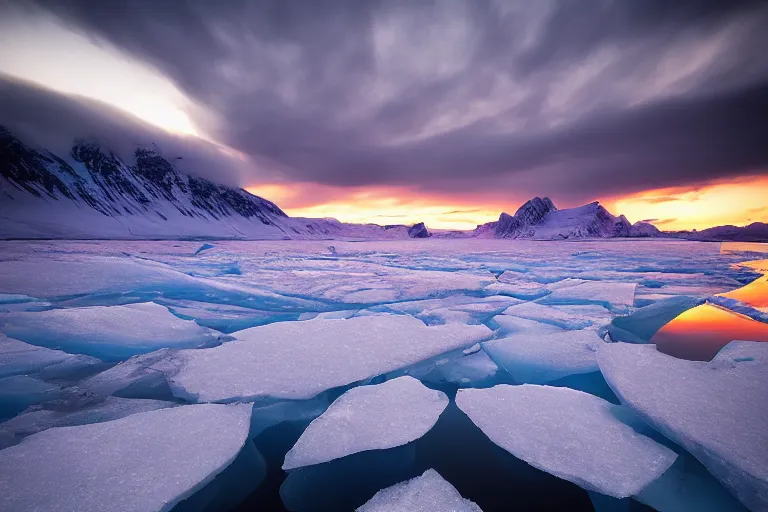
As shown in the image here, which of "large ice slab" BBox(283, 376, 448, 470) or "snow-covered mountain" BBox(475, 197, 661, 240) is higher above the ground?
"snow-covered mountain" BBox(475, 197, 661, 240)

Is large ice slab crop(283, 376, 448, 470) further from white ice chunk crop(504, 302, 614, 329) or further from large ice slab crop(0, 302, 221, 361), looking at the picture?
white ice chunk crop(504, 302, 614, 329)

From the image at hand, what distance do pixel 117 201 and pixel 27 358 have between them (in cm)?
13664

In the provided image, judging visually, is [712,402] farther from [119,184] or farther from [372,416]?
[119,184]

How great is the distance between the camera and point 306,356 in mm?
2463

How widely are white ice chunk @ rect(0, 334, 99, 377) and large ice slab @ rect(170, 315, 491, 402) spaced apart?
2.91 ft

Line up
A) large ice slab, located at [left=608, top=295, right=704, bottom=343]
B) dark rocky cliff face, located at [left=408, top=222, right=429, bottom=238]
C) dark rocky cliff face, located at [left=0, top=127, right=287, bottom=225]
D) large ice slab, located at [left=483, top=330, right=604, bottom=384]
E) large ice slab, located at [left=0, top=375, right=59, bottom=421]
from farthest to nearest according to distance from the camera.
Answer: dark rocky cliff face, located at [left=408, top=222, right=429, bottom=238], dark rocky cliff face, located at [left=0, top=127, right=287, bottom=225], large ice slab, located at [left=608, top=295, right=704, bottom=343], large ice slab, located at [left=483, top=330, right=604, bottom=384], large ice slab, located at [left=0, top=375, right=59, bottom=421]

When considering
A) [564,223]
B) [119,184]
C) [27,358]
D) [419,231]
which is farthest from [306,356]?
[419,231]

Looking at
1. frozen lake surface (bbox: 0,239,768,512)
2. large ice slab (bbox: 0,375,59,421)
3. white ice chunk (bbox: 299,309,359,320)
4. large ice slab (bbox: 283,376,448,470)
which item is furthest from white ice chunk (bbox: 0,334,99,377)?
large ice slab (bbox: 283,376,448,470)

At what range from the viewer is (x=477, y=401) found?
Result: 6.51ft

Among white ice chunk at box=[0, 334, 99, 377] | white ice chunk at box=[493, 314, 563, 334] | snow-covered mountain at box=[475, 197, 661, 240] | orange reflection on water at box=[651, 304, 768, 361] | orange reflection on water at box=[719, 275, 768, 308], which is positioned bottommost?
orange reflection on water at box=[651, 304, 768, 361]

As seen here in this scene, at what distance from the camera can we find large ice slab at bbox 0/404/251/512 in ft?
3.99

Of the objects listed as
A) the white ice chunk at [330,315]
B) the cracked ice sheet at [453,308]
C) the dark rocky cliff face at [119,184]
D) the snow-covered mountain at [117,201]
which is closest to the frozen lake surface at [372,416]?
the cracked ice sheet at [453,308]

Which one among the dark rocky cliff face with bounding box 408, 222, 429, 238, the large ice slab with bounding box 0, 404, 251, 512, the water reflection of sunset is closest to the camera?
the large ice slab with bounding box 0, 404, 251, 512

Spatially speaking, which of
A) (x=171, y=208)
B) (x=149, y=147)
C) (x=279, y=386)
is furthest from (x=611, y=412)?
(x=149, y=147)
